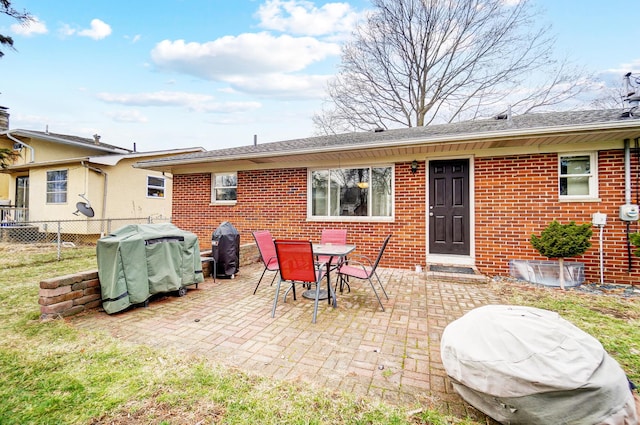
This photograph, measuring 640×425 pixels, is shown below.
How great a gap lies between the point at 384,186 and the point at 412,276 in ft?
7.21

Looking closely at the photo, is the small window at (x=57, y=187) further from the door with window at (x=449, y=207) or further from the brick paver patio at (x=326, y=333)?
the door with window at (x=449, y=207)

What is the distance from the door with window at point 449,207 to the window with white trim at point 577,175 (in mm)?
1666

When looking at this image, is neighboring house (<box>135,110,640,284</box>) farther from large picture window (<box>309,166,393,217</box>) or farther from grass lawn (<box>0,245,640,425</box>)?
grass lawn (<box>0,245,640,425</box>)

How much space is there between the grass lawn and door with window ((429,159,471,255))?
9.87 feet

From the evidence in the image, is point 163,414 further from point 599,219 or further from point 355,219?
point 599,219

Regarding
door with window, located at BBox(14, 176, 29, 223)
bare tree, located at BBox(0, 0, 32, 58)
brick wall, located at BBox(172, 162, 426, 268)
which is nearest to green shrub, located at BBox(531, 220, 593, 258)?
brick wall, located at BBox(172, 162, 426, 268)

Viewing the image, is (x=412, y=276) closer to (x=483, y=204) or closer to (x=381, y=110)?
(x=483, y=204)

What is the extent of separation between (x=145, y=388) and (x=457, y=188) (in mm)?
6215

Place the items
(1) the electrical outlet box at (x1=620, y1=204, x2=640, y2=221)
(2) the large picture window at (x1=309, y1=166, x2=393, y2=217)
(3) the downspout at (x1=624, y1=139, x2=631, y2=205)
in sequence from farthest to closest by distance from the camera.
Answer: (2) the large picture window at (x1=309, y1=166, x2=393, y2=217), (3) the downspout at (x1=624, y1=139, x2=631, y2=205), (1) the electrical outlet box at (x1=620, y1=204, x2=640, y2=221)

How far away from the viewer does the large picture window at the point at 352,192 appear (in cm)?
695

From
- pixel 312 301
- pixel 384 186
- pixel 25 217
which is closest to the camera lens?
pixel 312 301

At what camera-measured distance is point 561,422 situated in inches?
65.0

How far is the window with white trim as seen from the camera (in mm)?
5484

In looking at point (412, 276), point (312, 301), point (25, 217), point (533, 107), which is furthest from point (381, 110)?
point (25, 217)
